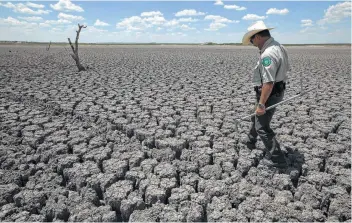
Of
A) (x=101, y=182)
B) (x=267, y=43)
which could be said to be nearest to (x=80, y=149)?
(x=101, y=182)

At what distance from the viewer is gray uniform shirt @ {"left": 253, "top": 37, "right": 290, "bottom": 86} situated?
2.67 m

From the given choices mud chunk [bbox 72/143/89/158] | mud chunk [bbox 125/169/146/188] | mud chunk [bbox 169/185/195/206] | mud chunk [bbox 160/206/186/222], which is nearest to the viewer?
mud chunk [bbox 160/206/186/222]

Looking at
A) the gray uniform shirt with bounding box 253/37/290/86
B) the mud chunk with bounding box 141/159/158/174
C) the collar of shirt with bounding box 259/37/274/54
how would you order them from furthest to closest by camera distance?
the mud chunk with bounding box 141/159/158/174, the collar of shirt with bounding box 259/37/274/54, the gray uniform shirt with bounding box 253/37/290/86

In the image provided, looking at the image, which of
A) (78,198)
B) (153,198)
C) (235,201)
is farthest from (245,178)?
(78,198)

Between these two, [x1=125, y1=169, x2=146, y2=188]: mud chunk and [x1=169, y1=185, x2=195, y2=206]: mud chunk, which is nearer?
[x1=169, y1=185, x2=195, y2=206]: mud chunk

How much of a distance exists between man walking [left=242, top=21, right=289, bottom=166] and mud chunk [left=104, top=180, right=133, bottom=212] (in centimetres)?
156

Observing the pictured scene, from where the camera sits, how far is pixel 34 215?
2416 millimetres

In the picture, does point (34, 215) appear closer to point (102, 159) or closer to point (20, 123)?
point (102, 159)

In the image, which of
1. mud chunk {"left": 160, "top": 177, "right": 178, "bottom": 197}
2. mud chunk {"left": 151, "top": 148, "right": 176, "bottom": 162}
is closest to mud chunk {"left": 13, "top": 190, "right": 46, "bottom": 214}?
mud chunk {"left": 160, "top": 177, "right": 178, "bottom": 197}

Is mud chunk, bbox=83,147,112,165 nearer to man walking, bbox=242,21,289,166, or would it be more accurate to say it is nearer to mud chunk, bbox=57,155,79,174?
mud chunk, bbox=57,155,79,174

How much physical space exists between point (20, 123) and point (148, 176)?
287 cm

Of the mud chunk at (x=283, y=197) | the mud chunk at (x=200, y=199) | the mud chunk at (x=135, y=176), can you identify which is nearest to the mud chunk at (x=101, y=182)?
the mud chunk at (x=135, y=176)

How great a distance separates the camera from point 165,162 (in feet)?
10.9

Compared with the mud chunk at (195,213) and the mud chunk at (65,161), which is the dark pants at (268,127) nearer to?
the mud chunk at (195,213)
